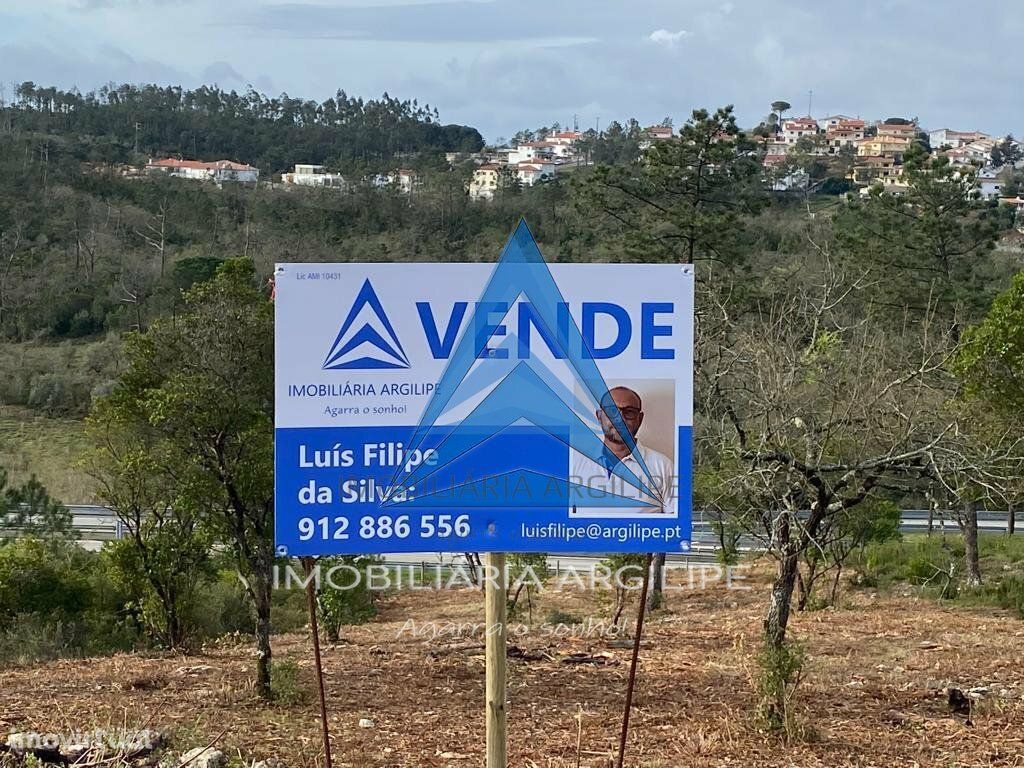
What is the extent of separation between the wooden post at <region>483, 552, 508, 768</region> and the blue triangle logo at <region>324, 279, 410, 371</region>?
0.71 metres

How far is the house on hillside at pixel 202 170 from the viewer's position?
55156 mm

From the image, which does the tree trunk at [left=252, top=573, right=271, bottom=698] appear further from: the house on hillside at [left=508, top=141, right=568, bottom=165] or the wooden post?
the house on hillside at [left=508, top=141, right=568, bottom=165]

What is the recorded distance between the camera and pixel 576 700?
6.81m

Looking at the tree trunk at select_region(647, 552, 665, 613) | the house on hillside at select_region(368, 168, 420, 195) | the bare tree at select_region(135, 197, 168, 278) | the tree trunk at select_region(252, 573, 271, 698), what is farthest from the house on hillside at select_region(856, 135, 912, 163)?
the tree trunk at select_region(252, 573, 271, 698)

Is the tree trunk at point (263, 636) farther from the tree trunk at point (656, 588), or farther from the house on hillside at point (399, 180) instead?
the house on hillside at point (399, 180)

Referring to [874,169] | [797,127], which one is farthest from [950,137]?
[874,169]

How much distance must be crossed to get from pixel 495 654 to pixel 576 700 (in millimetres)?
3421

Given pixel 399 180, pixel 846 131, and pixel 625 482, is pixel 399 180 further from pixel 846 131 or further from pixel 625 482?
pixel 846 131

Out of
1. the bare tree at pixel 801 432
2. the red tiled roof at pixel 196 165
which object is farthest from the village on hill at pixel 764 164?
the bare tree at pixel 801 432

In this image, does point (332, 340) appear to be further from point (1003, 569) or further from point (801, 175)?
point (801, 175)

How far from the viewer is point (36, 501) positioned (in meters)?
18.4

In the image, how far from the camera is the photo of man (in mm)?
3492

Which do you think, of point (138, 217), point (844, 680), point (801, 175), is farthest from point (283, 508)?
point (801, 175)

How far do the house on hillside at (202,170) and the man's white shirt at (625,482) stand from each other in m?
53.5
